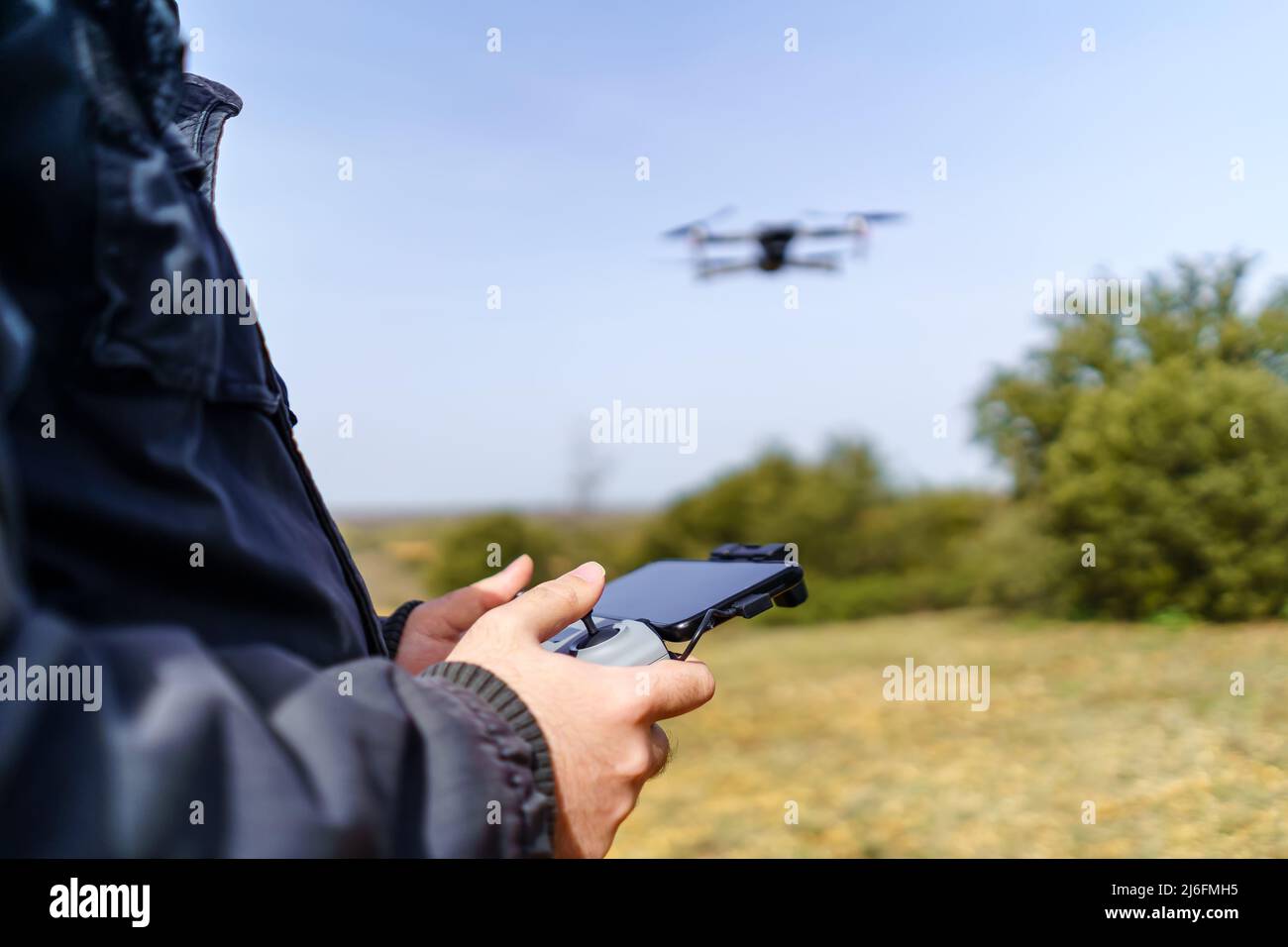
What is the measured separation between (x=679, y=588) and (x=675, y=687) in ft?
1.39

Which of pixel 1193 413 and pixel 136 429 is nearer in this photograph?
pixel 136 429

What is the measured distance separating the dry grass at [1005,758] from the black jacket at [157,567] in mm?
4644

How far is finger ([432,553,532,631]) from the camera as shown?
4.82ft

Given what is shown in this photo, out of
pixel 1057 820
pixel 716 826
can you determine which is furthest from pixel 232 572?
A: pixel 1057 820

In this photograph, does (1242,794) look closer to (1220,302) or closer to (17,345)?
(17,345)

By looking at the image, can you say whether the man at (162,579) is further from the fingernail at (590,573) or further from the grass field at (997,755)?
the grass field at (997,755)

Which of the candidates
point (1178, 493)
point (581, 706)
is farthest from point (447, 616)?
point (1178, 493)

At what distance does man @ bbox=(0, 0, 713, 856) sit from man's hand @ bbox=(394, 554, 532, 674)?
52 cm

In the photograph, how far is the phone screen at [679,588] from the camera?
133 centimetres

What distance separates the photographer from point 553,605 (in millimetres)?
1050

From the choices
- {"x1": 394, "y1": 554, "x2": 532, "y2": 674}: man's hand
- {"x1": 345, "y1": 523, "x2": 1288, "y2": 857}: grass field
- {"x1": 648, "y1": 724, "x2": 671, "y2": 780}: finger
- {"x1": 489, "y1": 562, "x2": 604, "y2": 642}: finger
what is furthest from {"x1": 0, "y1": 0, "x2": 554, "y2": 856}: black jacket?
{"x1": 345, "y1": 523, "x2": 1288, "y2": 857}: grass field

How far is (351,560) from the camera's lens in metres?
1.05

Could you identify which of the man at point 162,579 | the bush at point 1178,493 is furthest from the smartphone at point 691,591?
the bush at point 1178,493
